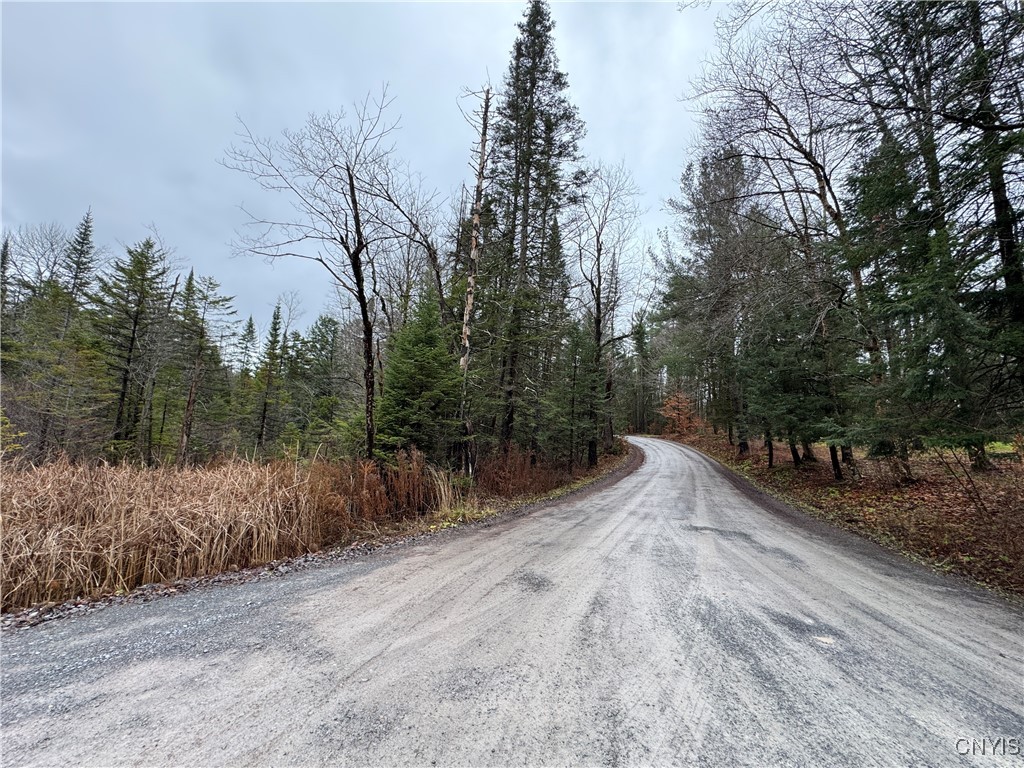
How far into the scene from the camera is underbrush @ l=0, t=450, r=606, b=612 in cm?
318

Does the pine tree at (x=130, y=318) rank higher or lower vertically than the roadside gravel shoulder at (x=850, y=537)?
higher

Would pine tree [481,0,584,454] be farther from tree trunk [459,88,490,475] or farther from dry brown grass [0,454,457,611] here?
dry brown grass [0,454,457,611]

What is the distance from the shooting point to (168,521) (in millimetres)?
3783

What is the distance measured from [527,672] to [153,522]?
399cm

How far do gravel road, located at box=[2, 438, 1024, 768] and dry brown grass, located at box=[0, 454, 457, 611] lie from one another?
0.65 metres

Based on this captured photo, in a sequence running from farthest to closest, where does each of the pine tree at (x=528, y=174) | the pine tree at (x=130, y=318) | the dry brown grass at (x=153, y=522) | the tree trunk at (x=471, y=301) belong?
the pine tree at (x=130, y=318) < the pine tree at (x=528, y=174) < the tree trunk at (x=471, y=301) < the dry brown grass at (x=153, y=522)

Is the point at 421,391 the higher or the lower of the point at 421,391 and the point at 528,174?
the lower

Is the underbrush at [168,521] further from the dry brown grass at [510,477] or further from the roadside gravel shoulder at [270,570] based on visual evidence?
the dry brown grass at [510,477]

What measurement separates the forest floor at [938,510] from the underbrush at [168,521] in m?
6.56

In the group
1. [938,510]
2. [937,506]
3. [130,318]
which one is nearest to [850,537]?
[938,510]

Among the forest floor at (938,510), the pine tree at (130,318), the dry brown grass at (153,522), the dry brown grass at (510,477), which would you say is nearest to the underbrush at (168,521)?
the dry brown grass at (153,522)

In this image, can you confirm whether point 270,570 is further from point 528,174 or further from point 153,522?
point 528,174

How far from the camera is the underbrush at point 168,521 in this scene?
3.18m

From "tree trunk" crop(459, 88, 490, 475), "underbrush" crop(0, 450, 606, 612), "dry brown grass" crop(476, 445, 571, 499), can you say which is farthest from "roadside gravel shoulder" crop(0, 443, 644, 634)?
"tree trunk" crop(459, 88, 490, 475)
